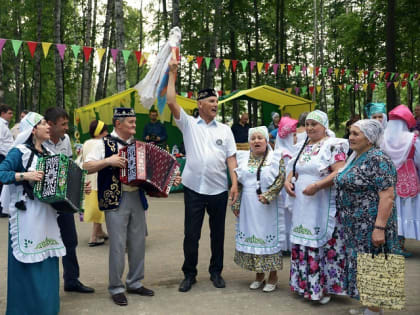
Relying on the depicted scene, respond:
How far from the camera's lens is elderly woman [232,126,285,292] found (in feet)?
15.3

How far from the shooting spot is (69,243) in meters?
4.57

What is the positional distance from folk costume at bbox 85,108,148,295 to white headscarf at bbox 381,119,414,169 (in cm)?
335

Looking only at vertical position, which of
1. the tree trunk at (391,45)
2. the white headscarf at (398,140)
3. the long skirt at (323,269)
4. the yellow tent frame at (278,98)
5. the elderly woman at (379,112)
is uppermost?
the tree trunk at (391,45)

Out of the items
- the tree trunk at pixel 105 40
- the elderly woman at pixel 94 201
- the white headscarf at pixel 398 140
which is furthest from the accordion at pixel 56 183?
the tree trunk at pixel 105 40

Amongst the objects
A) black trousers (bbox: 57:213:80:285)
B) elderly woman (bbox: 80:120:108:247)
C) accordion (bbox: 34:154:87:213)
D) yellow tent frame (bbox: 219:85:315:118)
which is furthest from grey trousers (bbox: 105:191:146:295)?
yellow tent frame (bbox: 219:85:315:118)

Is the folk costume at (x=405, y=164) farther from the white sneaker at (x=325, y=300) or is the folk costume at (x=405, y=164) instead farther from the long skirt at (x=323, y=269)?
the white sneaker at (x=325, y=300)

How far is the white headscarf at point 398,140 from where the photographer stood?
5.61 metres

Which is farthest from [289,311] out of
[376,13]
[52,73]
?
[52,73]

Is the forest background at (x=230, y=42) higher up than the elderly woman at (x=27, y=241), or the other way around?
the forest background at (x=230, y=42)

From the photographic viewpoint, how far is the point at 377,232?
3.57 m

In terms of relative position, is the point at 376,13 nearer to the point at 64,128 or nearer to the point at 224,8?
the point at 224,8

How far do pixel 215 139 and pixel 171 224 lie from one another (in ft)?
12.5

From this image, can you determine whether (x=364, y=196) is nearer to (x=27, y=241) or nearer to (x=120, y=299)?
(x=120, y=299)

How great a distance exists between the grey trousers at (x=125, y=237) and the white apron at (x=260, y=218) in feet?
3.64
